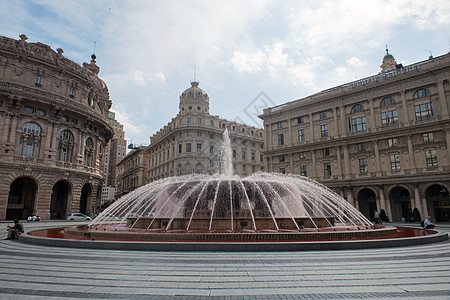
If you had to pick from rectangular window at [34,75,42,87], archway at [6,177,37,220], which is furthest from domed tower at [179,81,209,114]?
archway at [6,177,37,220]

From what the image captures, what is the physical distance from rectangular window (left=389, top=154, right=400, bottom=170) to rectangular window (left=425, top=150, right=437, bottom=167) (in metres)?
2.84

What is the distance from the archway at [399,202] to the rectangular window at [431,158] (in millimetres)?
4286

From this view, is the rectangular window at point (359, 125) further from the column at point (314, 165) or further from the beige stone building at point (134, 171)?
the beige stone building at point (134, 171)

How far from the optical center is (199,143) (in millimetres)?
54656

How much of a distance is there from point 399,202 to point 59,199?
1704 inches

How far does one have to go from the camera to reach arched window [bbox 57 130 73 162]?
117 feet

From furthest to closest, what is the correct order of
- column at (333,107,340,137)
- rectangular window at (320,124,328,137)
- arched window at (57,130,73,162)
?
rectangular window at (320,124,328,137), column at (333,107,340,137), arched window at (57,130,73,162)

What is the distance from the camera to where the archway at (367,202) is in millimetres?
36062

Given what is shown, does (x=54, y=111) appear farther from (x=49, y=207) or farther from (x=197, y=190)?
(x=197, y=190)

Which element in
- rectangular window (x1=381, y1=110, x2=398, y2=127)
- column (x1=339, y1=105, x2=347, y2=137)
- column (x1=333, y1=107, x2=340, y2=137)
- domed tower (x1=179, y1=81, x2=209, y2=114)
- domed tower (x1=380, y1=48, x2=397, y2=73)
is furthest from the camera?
domed tower (x1=380, y1=48, x2=397, y2=73)

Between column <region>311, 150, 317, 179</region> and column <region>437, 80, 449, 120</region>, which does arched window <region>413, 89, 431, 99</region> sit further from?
column <region>311, 150, 317, 179</region>

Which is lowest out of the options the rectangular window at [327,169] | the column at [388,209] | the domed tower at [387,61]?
the column at [388,209]

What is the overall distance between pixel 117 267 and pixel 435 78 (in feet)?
123

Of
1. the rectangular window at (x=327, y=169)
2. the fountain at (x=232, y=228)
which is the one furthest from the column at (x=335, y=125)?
the fountain at (x=232, y=228)
